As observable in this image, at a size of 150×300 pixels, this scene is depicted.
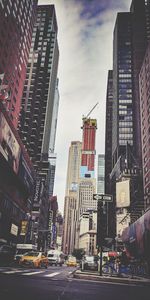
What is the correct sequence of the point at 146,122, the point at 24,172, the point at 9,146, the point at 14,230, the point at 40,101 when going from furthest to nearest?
1. the point at 40,101
2. the point at 146,122
3. the point at 24,172
4. the point at 14,230
5. the point at 9,146

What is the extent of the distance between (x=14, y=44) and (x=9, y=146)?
45.8m

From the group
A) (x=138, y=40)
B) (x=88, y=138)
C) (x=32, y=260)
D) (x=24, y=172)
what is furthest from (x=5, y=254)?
(x=138, y=40)

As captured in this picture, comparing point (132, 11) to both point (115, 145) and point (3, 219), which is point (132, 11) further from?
point (3, 219)

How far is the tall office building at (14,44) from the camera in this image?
71.8 meters

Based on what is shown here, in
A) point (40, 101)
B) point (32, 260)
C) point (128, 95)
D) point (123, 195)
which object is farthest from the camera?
point (128, 95)

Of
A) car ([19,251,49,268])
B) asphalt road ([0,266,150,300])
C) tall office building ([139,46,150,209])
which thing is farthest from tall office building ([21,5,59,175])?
asphalt road ([0,266,150,300])

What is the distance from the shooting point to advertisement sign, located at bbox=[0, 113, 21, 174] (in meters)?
42.5

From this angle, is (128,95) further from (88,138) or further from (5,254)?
(5,254)

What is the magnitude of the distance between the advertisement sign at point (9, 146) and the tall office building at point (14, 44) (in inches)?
1003

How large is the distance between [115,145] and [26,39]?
6390 cm

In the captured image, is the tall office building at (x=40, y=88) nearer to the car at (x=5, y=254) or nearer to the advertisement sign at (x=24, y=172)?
the advertisement sign at (x=24, y=172)

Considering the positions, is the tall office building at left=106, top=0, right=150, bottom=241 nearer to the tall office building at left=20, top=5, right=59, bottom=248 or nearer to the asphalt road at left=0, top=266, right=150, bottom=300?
the tall office building at left=20, top=5, right=59, bottom=248

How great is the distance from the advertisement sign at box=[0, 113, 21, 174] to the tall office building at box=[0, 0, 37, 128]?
25.5 metres

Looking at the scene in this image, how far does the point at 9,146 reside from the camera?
152ft
